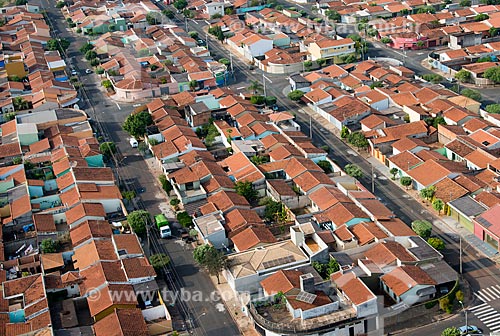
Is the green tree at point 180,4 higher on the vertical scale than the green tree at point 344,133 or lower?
lower

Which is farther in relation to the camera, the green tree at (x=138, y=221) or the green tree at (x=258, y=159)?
the green tree at (x=258, y=159)

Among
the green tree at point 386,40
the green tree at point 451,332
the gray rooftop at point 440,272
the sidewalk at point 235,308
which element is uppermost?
the green tree at point 451,332

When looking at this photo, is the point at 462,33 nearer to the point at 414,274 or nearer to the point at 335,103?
the point at 335,103

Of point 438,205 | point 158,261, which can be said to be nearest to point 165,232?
point 158,261

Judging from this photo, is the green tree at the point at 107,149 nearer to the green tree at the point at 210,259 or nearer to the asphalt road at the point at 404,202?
the asphalt road at the point at 404,202

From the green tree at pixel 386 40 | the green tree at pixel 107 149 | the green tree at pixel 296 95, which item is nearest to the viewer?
the green tree at pixel 107 149

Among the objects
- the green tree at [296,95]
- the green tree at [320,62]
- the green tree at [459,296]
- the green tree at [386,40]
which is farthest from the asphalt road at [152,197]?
the green tree at [386,40]
